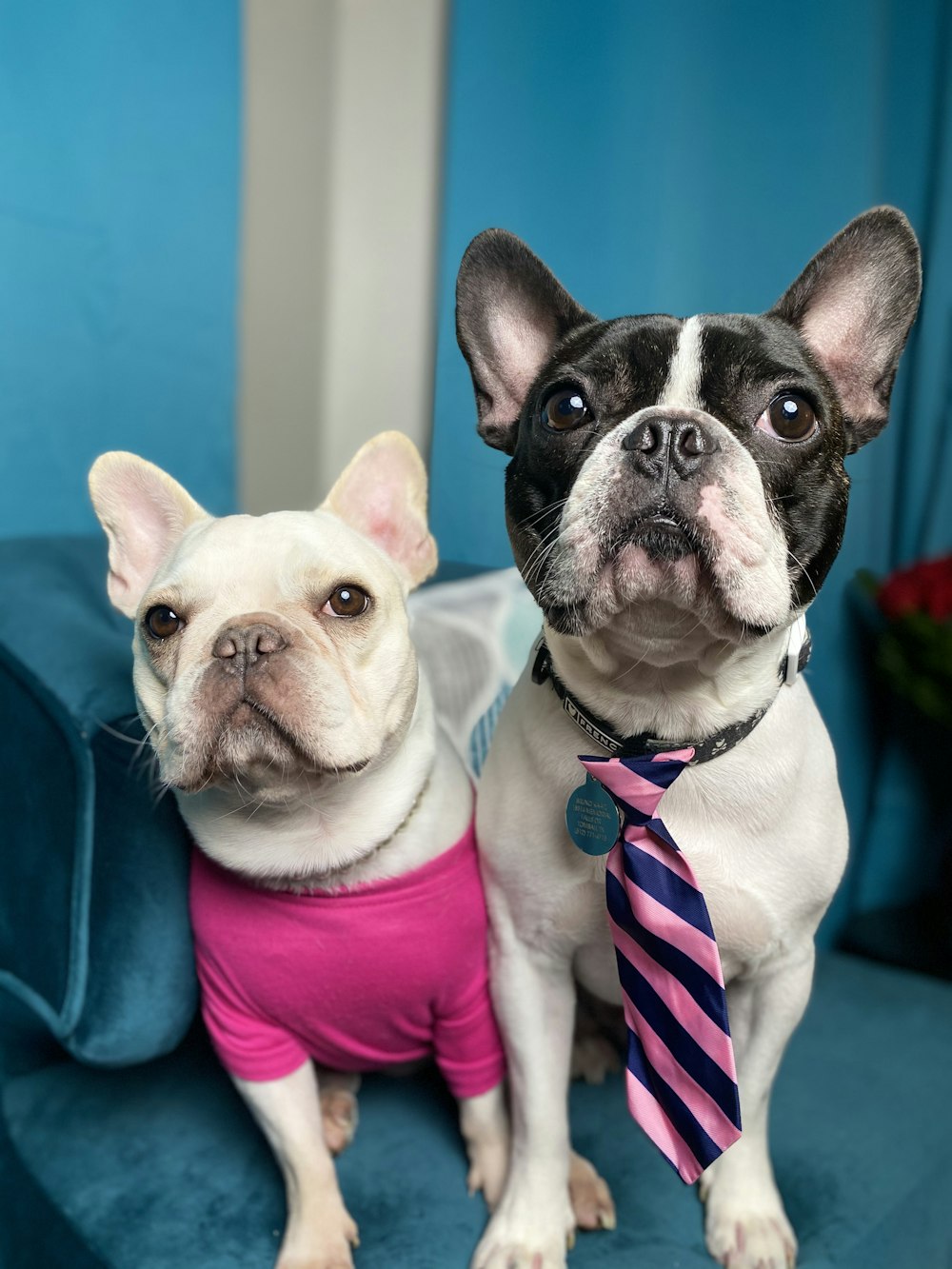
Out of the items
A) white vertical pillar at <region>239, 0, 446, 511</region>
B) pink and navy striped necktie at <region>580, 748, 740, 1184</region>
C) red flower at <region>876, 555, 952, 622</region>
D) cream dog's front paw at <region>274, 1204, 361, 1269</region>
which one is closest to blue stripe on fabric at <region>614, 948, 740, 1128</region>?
pink and navy striped necktie at <region>580, 748, 740, 1184</region>

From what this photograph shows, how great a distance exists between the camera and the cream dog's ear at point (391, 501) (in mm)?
1404

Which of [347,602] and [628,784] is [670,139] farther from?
[628,784]

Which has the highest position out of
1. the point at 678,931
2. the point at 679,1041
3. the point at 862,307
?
the point at 862,307

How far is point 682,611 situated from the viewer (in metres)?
1.05

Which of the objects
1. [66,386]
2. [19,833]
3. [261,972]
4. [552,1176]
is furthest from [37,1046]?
[66,386]

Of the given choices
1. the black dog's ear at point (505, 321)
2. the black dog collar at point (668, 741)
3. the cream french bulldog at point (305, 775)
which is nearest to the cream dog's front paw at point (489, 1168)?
the cream french bulldog at point (305, 775)

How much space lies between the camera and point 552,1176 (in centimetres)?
134

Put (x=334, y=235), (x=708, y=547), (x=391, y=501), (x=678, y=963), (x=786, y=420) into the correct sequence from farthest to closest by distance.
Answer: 1. (x=334, y=235)
2. (x=391, y=501)
3. (x=678, y=963)
4. (x=786, y=420)
5. (x=708, y=547)

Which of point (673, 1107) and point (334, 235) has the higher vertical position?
point (334, 235)

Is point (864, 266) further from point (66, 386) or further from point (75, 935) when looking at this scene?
point (66, 386)

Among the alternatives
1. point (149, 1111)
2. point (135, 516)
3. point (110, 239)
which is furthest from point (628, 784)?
point (110, 239)

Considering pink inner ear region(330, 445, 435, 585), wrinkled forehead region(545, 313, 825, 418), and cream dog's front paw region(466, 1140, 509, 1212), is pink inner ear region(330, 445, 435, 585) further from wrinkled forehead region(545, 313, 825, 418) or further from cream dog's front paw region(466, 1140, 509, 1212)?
cream dog's front paw region(466, 1140, 509, 1212)

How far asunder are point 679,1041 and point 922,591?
1.49 meters

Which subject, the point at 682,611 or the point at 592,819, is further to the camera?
the point at 592,819
